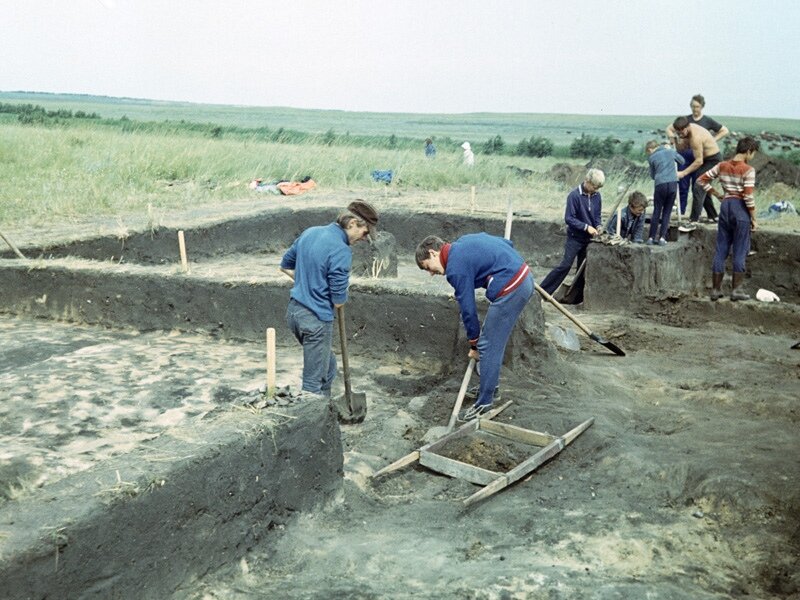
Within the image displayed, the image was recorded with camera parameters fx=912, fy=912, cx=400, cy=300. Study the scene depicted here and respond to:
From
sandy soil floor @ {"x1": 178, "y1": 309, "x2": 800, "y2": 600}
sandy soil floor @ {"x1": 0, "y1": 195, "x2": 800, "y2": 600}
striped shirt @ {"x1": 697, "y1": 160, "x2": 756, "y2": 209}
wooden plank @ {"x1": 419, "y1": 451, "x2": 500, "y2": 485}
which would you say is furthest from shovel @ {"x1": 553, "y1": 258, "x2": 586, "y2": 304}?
wooden plank @ {"x1": 419, "y1": 451, "x2": 500, "y2": 485}

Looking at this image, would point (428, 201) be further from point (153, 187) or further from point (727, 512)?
point (727, 512)

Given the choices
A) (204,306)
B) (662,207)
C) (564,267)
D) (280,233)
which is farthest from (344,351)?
(280,233)

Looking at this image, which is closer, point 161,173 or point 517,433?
point 517,433

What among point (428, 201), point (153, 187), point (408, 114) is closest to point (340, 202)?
point (428, 201)

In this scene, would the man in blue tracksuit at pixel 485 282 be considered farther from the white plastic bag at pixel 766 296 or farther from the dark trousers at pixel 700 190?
the dark trousers at pixel 700 190

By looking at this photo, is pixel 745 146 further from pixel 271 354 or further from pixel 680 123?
pixel 271 354

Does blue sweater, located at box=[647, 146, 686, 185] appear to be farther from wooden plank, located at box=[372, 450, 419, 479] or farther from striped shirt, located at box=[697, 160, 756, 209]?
wooden plank, located at box=[372, 450, 419, 479]

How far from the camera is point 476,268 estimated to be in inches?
240

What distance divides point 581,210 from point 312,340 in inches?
203

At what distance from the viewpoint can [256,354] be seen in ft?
25.5

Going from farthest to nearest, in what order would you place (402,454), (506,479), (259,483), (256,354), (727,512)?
(256,354), (402,454), (506,479), (727,512), (259,483)

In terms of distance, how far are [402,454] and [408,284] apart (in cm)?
227

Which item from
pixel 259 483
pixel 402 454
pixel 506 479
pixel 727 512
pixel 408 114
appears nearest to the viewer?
pixel 259 483

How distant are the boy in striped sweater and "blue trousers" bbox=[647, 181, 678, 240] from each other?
1.31ft
